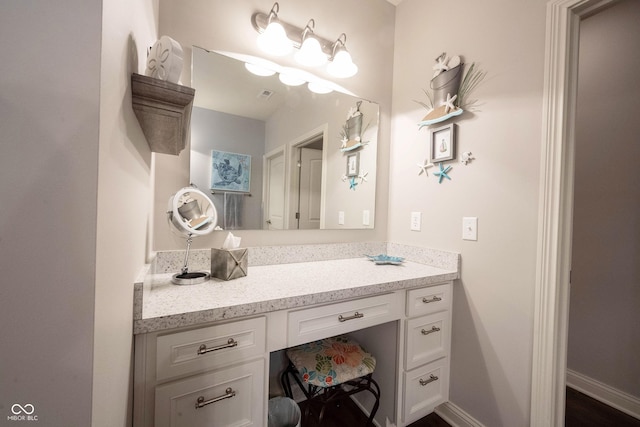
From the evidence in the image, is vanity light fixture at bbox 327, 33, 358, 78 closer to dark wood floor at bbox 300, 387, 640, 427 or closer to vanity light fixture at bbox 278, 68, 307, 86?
vanity light fixture at bbox 278, 68, 307, 86

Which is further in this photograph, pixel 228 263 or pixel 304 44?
pixel 304 44

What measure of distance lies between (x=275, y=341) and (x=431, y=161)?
126 cm

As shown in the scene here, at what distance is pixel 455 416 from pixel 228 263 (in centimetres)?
143

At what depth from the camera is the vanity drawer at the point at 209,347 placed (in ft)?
2.44

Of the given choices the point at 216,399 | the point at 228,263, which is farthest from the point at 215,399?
the point at 228,263

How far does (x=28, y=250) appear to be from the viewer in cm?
30

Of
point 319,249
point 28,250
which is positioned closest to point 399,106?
point 319,249

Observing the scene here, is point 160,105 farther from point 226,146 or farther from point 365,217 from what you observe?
point 365,217

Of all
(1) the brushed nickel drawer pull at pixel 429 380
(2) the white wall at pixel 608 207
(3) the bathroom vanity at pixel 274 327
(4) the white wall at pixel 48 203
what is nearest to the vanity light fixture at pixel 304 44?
(3) the bathroom vanity at pixel 274 327

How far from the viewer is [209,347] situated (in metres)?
0.79

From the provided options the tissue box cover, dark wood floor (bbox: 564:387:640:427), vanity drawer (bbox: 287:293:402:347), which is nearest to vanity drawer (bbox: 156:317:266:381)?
vanity drawer (bbox: 287:293:402:347)

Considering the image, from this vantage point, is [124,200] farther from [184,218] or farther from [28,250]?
[184,218]

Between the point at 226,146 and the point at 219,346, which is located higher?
the point at 226,146
